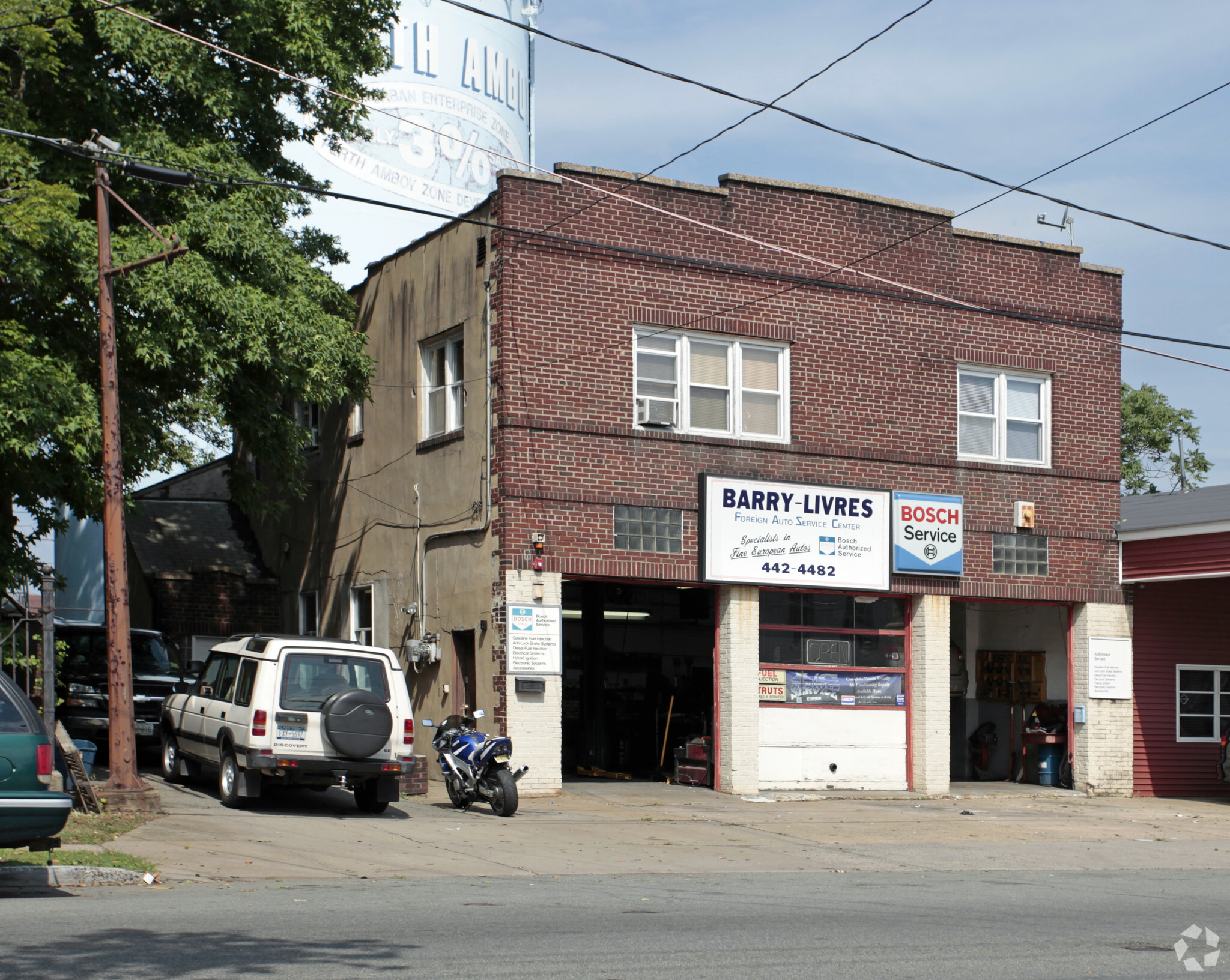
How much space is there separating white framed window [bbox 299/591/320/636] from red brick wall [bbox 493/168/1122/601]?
25.8 feet

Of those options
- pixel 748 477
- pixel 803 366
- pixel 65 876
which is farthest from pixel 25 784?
pixel 803 366

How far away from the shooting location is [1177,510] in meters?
22.8

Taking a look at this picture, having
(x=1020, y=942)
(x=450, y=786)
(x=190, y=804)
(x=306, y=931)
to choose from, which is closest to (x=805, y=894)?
(x=1020, y=942)

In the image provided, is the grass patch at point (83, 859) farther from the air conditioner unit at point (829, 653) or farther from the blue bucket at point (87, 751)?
the air conditioner unit at point (829, 653)

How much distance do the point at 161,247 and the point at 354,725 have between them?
21.5 feet

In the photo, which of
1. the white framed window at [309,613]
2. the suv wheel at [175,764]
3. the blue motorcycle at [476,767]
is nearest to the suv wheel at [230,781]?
the suv wheel at [175,764]

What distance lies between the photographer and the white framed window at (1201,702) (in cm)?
2373

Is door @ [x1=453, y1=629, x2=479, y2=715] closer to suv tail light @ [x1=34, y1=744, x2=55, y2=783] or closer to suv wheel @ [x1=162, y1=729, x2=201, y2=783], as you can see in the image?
suv wheel @ [x1=162, y1=729, x2=201, y2=783]

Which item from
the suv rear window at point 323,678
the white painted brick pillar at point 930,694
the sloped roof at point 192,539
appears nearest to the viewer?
the suv rear window at point 323,678

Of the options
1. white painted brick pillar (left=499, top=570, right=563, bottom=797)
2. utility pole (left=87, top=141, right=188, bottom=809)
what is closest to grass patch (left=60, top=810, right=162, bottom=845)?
utility pole (left=87, top=141, right=188, bottom=809)

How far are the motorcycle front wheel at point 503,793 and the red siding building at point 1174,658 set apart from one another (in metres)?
11.8

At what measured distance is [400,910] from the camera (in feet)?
30.7

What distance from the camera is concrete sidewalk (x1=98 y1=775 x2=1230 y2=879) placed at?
41.5 feet

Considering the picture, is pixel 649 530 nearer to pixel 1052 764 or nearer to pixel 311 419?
pixel 1052 764
